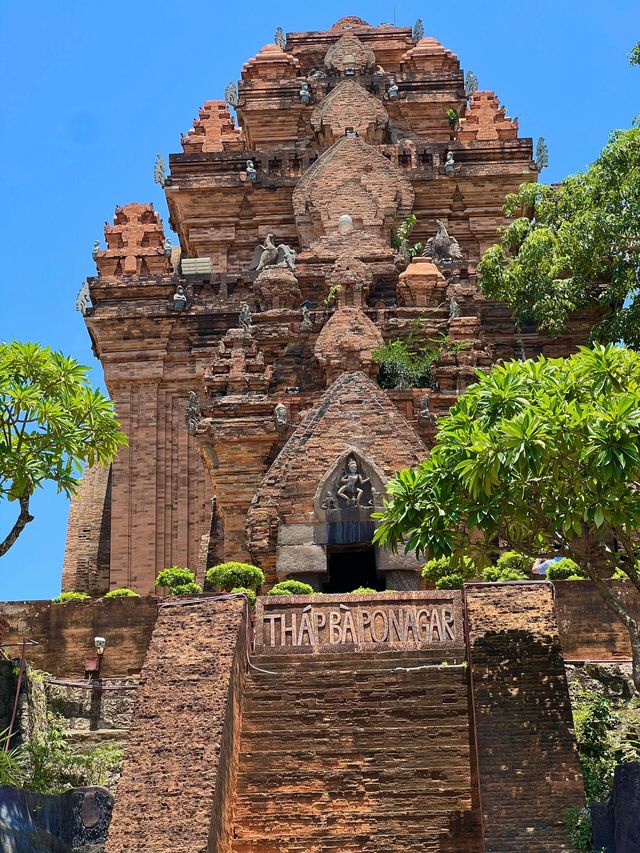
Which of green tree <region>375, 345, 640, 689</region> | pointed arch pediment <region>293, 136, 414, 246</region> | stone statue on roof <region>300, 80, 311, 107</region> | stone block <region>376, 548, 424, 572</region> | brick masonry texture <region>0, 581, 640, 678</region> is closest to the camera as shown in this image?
green tree <region>375, 345, 640, 689</region>

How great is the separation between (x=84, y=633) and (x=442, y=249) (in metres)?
20.2

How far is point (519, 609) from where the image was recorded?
26.5 metres

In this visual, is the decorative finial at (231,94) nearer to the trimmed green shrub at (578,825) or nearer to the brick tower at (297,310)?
the brick tower at (297,310)

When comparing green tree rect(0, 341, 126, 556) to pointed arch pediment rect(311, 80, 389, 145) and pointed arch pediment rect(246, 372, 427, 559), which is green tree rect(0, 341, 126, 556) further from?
pointed arch pediment rect(311, 80, 389, 145)

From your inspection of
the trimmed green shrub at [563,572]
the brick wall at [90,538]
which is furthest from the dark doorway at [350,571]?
the brick wall at [90,538]

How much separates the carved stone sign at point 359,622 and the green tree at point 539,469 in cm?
123

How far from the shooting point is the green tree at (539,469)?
25.0 m

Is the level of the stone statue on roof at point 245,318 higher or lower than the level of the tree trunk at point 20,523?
higher

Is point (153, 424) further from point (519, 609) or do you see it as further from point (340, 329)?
point (519, 609)

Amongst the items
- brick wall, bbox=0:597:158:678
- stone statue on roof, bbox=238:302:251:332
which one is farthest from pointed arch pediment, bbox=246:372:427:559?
stone statue on roof, bbox=238:302:251:332

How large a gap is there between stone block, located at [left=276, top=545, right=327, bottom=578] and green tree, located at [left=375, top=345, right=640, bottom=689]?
27.5ft

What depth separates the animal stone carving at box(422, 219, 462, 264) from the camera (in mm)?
47594

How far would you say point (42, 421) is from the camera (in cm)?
2845

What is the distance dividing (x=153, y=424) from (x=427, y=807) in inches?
920
